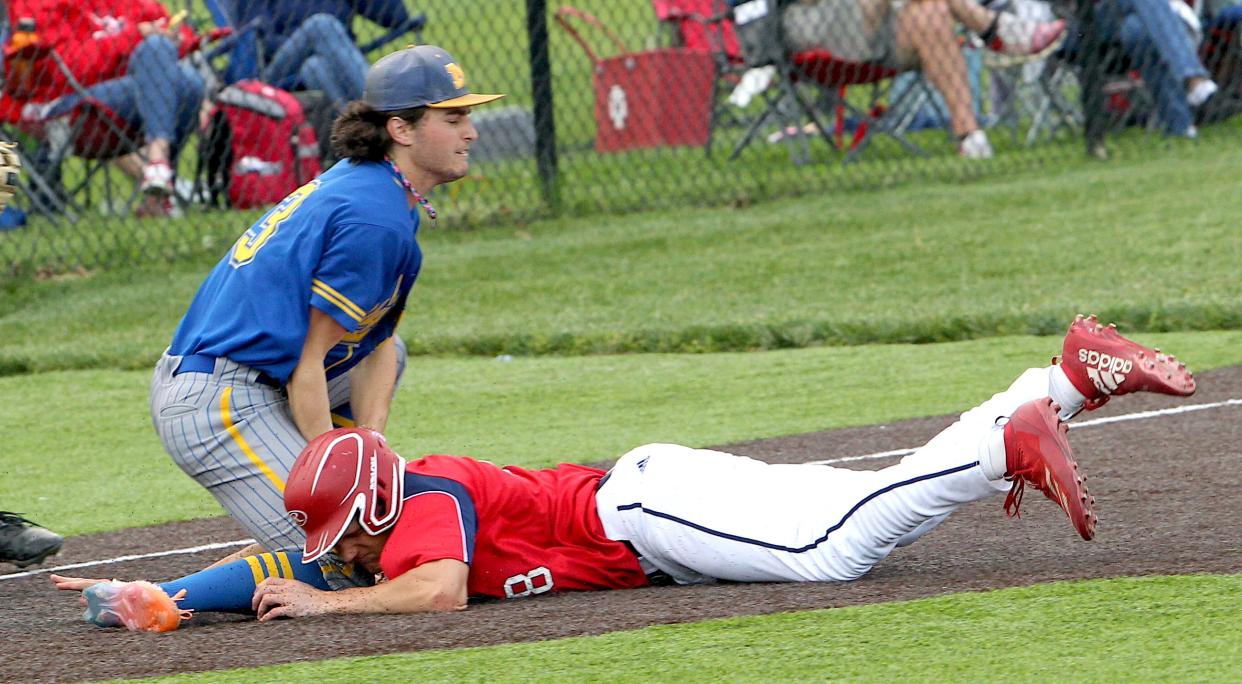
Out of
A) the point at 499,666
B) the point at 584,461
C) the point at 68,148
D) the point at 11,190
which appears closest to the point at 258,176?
the point at 68,148

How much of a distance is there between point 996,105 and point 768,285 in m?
6.69

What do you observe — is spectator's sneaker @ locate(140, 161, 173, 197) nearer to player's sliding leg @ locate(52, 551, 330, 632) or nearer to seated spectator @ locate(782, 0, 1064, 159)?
seated spectator @ locate(782, 0, 1064, 159)

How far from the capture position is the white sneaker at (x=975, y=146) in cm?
1189

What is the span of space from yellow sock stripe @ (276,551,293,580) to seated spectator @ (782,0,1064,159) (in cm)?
797

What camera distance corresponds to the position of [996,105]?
14742 millimetres

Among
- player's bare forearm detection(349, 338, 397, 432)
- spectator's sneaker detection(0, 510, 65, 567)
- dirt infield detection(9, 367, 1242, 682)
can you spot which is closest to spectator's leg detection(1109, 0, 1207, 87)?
dirt infield detection(9, 367, 1242, 682)

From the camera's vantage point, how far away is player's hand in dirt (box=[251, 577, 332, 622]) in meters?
3.78

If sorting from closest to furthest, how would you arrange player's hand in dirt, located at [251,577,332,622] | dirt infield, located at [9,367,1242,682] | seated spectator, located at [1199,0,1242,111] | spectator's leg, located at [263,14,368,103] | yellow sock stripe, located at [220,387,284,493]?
dirt infield, located at [9,367,1242,682]
player's hand in dirt, located at [251,577,332,622]
yellow sock stripe, located at [220,387,284,493]
spectator's leg, located at [263,14,368,103]
seated spectator, located at [1199,0,1242,111]

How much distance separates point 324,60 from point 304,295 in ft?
22.7

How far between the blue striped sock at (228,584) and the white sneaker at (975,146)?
878cm

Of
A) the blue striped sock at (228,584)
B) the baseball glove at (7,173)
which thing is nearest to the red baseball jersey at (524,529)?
the blue striped sock at (228,584)

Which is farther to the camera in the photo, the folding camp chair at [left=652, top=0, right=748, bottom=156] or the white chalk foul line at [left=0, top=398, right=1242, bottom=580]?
the folding camp chair at [left=652, top=0, right=748, bottom=156]

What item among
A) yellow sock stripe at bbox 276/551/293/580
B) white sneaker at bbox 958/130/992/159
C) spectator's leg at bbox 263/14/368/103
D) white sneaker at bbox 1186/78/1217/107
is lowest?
white sneaker at bbox 958/130/992/159

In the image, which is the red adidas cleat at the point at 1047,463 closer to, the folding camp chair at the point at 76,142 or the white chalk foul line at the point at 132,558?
the white chalk foul line at the point at 132,558
